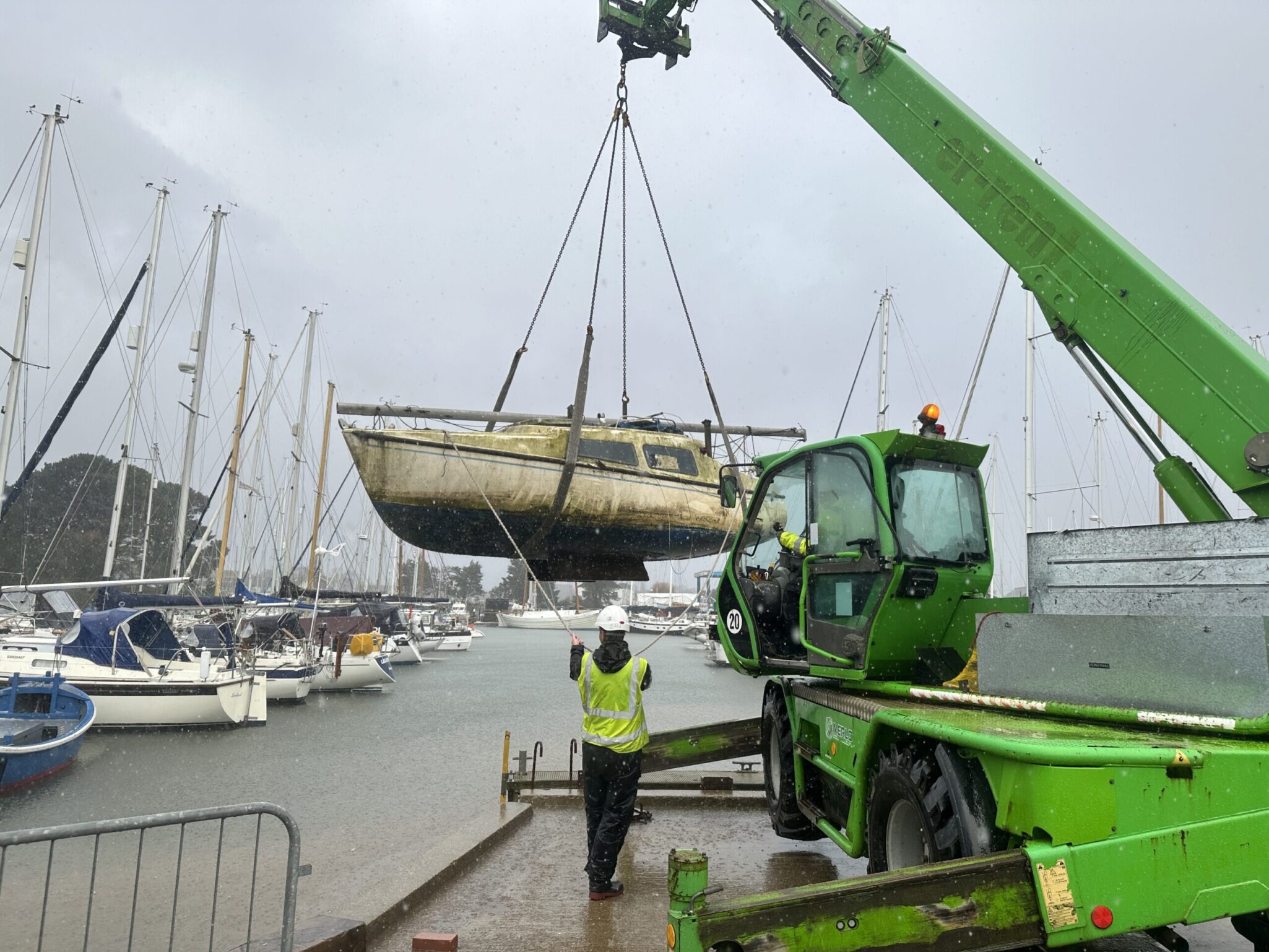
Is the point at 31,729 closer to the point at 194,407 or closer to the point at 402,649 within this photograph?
the point at 194,407

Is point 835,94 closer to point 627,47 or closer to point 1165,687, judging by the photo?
point 627,47

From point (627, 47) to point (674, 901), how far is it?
8.01 meters

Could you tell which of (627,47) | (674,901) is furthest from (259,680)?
(674,901)

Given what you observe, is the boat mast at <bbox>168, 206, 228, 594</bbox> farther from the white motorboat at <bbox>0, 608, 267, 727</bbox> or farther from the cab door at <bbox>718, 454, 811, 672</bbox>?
the cab door at <bbox>718, 454, 811, 672</bbox>

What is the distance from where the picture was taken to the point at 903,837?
3701 mm

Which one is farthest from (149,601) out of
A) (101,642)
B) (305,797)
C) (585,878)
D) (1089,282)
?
(1089,282)

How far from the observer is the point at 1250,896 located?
2.52m

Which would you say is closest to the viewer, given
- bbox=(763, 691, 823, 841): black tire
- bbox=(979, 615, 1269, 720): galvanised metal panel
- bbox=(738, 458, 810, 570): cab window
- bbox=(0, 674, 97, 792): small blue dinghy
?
bbox=(979, 615, 1269, 720): galvanised metal panel

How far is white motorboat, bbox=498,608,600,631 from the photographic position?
262 feet

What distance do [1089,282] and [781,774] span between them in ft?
11.9

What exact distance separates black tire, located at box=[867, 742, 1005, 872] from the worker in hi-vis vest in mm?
1642

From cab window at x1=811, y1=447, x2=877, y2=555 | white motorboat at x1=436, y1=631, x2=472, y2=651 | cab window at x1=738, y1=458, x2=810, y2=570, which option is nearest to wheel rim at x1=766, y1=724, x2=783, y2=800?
cab window at x1=738, y1=458, x2=810, y2=570

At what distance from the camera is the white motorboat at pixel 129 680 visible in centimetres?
1911

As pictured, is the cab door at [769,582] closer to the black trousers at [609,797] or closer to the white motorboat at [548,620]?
the black trousers at [609,797]
